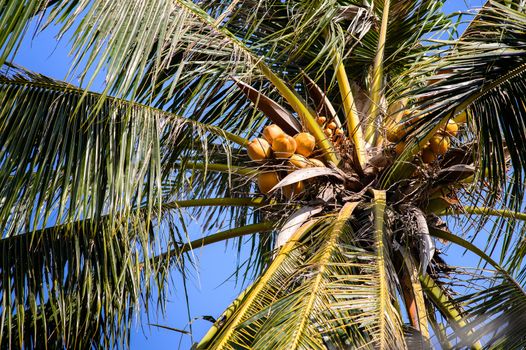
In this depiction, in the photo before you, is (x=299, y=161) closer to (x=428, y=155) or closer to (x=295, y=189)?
(x=295, y=189)

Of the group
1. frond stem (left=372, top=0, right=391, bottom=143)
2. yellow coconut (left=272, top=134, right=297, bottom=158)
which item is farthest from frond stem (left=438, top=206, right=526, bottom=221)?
yellow coconut (left=272, top=134, right=297, bottom=158)

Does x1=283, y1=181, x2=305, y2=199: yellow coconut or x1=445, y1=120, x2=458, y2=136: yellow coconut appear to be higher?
x1=445, y1=120, x2=458, y2=136: yellow coconut

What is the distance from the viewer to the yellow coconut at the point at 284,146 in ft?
13.8

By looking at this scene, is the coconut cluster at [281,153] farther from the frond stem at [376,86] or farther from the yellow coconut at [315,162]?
the frond stem at [376,86]

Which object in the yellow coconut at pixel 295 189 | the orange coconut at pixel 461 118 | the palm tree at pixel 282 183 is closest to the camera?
the palm tree at pixel 282 183

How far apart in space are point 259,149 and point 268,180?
0.17 m

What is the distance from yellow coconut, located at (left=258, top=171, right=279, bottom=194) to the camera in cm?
425

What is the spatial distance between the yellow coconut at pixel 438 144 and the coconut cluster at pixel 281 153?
0.59 m

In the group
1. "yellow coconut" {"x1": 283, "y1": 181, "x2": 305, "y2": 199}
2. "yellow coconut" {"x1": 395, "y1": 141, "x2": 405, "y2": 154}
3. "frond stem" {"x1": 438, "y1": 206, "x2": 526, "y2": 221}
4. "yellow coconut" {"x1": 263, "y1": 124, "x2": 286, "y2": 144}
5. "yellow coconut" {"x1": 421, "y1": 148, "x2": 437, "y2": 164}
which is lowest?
"frond stem" {"x1": 438, "y1": 206, "x2": 526, "y2": 221}

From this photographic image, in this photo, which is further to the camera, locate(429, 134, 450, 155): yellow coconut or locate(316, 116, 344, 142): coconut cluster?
locate(316, 116, 344, 142): coconut cluster

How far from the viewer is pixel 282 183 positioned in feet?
13.0

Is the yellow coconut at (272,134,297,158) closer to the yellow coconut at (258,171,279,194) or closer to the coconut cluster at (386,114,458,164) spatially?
the yellow coconut at (258,171,279,194)

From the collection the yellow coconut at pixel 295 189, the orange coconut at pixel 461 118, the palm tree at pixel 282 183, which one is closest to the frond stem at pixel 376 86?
the palm tree at pixel 282 183

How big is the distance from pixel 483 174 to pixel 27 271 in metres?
2.51
